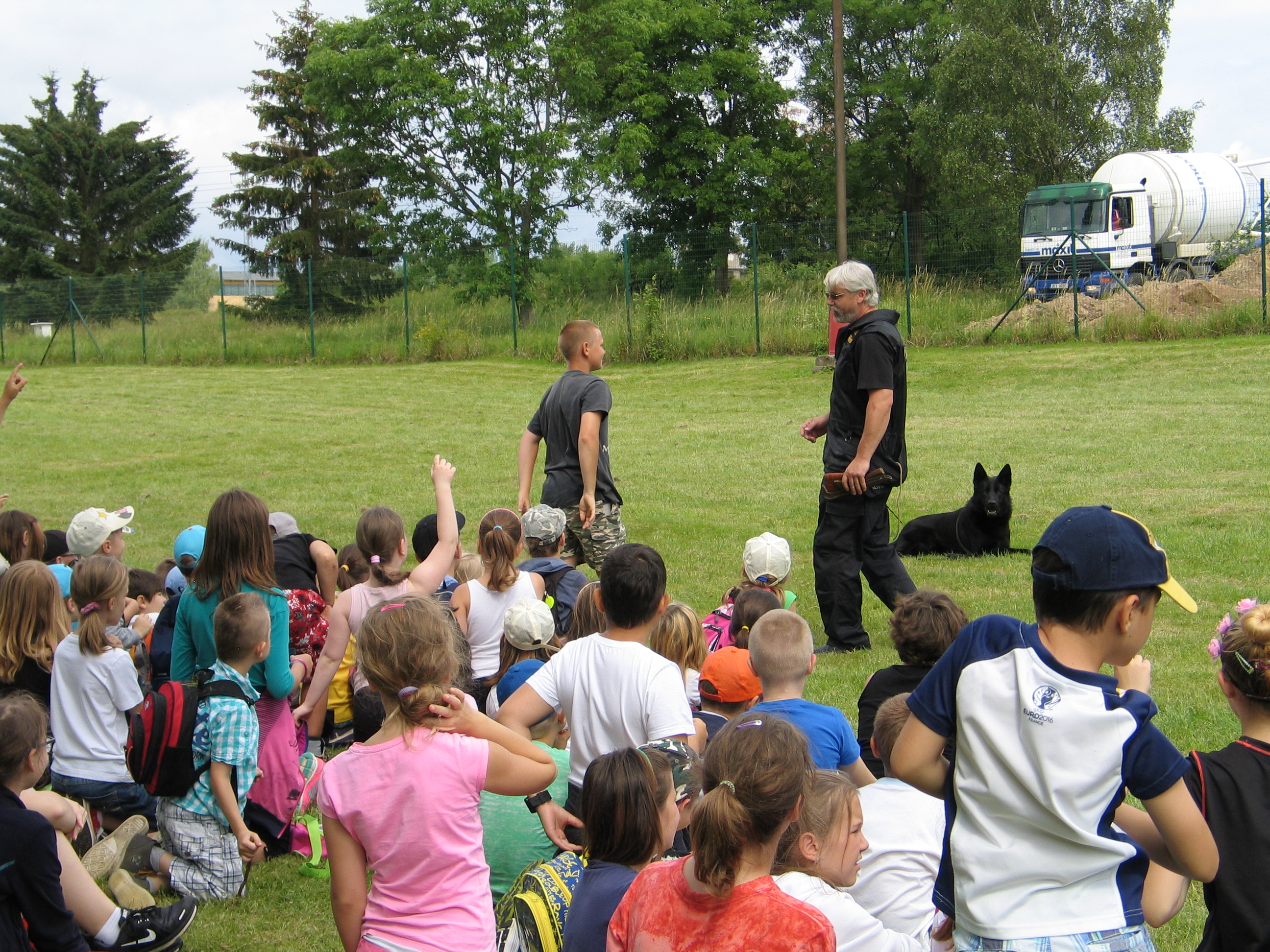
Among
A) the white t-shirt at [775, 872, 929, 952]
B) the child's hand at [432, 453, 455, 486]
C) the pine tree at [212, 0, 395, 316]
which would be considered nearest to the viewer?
the white t-shirt at [775, 872, 929, 952]

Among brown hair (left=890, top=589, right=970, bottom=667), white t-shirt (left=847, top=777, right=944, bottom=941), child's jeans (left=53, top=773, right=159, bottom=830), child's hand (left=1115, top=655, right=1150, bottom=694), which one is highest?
child's hand (left=1115, top=655, right=1150, bottom=694)

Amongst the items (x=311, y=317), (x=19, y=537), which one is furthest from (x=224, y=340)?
(x=19, y=537)

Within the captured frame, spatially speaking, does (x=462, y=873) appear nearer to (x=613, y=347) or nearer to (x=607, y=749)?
(x=607, y=749)

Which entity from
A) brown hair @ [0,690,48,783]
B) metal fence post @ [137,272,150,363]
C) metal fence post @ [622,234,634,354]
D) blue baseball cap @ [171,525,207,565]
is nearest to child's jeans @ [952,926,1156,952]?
brown hair @ [0,690,48,783]

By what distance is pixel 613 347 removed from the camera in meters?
24.0

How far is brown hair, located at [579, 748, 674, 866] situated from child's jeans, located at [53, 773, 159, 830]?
2.30m

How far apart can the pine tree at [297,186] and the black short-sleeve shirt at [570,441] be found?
3378cm

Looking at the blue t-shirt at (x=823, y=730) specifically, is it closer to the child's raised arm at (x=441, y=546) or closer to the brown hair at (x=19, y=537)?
the child's raised arm at (x=441, y=546)

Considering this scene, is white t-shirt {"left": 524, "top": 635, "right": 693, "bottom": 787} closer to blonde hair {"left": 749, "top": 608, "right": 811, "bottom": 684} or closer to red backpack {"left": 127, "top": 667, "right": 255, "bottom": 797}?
blonde hair {"left": 749, "top": 608, "right": 811, "bottom": 684}

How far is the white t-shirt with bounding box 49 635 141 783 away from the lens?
4.03 m

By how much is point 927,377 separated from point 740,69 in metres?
24.7

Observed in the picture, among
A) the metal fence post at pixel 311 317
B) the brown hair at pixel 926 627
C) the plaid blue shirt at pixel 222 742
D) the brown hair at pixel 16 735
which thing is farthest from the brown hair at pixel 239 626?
the metal fence post at pixel 311 317

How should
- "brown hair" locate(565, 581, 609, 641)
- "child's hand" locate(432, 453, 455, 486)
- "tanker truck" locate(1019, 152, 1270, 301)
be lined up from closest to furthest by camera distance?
"brown hair" locate(565, 581, 609, 641), "child's hand" locate(432, 453, 455, 486), "tanker truck" locate(1019, 152, 1270, 301)

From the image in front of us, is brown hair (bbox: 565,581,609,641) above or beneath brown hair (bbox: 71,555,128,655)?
beneath
